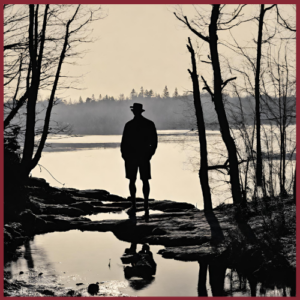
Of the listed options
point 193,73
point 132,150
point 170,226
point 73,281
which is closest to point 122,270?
point 73,281

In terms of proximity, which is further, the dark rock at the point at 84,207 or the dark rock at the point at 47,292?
the dark rock at the point at 84,207

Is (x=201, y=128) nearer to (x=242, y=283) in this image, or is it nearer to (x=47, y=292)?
(x=242, y=283)

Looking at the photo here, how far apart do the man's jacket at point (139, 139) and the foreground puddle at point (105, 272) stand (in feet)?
8.48

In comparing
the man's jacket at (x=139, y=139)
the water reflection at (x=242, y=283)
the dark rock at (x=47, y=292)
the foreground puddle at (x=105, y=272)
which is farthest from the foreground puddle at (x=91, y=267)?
the man's jacket at (x=139, y=139)

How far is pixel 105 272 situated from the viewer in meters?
7.53

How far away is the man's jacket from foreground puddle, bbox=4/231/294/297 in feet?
8.48

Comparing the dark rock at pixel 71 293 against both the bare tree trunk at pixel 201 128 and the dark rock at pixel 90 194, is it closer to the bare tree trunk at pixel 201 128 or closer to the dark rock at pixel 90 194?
the bare tree trunk at pixel 201 128

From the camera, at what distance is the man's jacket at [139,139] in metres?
11.6

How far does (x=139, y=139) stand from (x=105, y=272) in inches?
183

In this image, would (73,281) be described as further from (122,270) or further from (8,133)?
(8,133)

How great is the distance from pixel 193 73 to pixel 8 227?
7.52 metres

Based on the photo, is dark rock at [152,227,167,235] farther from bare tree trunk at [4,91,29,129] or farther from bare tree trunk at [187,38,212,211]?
bare tree trunk at [4,91,29,129]

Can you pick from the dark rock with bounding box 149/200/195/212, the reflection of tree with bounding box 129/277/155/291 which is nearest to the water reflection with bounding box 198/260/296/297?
the reflection of tree with bounding box 129/277/155/291

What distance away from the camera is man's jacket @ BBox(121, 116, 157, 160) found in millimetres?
11625
